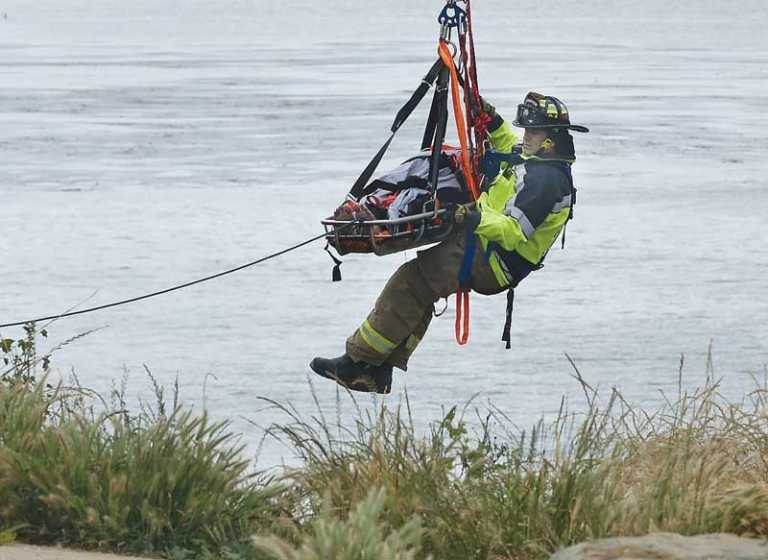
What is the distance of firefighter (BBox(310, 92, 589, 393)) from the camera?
669 centimetres

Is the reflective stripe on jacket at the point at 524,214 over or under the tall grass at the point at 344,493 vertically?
over

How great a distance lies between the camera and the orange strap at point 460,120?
6527 millimetres

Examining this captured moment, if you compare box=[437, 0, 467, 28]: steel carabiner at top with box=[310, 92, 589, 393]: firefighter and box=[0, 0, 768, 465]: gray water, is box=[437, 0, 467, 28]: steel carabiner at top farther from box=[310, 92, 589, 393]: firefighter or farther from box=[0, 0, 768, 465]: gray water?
box=[0, 0, 768, 465]: gray water

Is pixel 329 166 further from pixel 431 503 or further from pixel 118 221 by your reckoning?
pixel 431 503

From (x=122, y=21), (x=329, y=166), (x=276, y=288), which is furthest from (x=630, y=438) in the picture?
(x=122, y=21)

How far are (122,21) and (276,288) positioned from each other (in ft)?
157

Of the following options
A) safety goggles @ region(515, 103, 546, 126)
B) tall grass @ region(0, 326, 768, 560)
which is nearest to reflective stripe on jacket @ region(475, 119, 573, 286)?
safety goggles @ region(515, 103, 546, 126)

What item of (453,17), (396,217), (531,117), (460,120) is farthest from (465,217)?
(453,17)

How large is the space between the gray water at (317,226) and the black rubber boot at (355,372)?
1.00 metres

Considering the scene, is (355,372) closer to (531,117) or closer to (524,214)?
(524,214)

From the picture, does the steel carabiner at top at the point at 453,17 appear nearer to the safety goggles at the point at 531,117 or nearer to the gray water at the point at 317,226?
the safety goggles at the point at 531,117

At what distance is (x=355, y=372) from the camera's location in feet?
23.7

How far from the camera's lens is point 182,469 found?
5531mm

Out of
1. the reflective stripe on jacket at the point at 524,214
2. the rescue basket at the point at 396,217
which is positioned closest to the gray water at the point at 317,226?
the rescue basket at the point at 396,217
